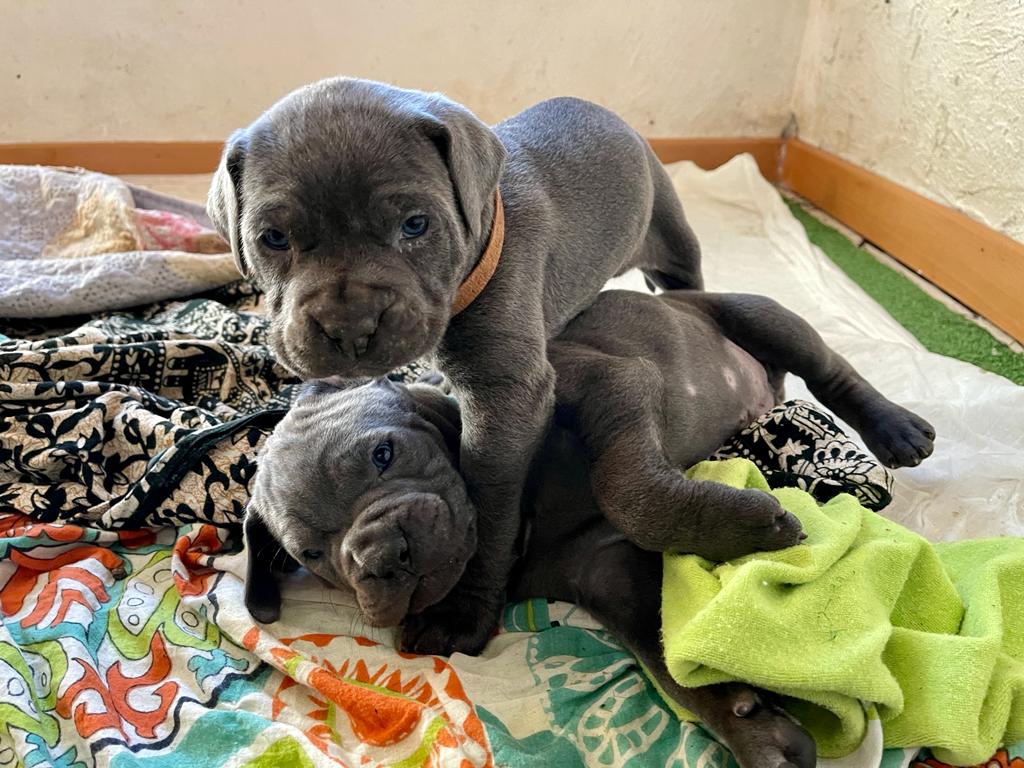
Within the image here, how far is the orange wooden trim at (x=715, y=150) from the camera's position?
15.2 feet

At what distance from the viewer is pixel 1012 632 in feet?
4.73

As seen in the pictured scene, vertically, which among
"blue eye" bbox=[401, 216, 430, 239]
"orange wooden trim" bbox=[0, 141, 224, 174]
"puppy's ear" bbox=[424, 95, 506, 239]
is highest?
"puppy's ear" bbox=[424, 95, 506, 239]

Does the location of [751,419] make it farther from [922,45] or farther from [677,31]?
[677,31]

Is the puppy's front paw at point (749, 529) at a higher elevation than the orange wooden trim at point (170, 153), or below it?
higher

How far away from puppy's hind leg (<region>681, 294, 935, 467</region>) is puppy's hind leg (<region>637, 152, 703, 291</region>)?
0.88ft

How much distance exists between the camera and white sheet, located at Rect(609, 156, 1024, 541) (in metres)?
2.05

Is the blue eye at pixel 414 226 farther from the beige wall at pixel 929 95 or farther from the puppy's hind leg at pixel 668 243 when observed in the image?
the beige wall at pixel 929 95

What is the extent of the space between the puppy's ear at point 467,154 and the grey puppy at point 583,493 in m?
0.44

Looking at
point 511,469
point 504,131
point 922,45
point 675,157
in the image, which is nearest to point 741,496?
point 511,469

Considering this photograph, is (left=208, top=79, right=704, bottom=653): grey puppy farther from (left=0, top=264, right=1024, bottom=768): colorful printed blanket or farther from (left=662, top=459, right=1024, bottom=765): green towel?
(left=662, top=459, right=1024, bottom=765): green towel

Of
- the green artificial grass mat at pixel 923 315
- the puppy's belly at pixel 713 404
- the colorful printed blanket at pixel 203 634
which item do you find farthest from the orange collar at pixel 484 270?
the green artificial grass mat at pixel 923 315

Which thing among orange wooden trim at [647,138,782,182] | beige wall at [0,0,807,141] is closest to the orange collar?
beige wall at [0,0,807,141]

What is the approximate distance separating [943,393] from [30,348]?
2.52 meters

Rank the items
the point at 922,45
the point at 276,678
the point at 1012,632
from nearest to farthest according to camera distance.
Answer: the point at 1012,632, the point at 276,678, the point at 922,45
